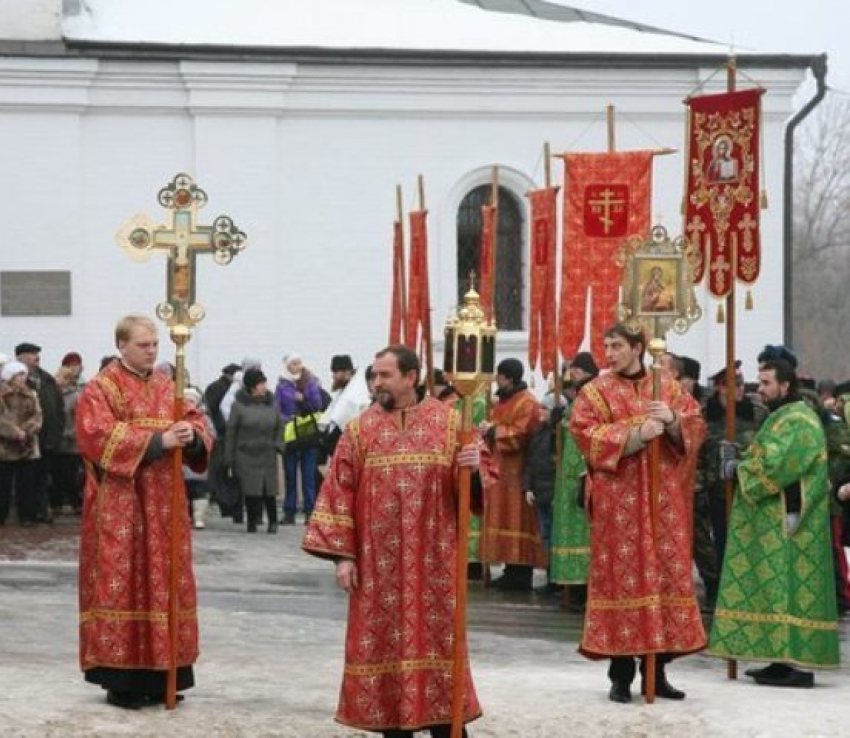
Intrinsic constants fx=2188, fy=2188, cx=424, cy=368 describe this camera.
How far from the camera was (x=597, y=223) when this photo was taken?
711 inches

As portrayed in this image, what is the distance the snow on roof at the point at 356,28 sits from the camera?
2634cm

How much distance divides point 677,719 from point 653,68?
17.4 meters

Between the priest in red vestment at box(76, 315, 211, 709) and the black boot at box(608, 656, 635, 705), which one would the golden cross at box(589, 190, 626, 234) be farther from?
the priest in red vestment at box(76, 315, 211, 709)

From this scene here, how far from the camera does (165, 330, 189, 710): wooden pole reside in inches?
399

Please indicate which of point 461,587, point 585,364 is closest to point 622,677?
point 461,587

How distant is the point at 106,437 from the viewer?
10.1m

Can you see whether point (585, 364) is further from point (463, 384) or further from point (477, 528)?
point (463, 384)

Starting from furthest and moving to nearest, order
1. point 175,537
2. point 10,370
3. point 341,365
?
point 341,365 < point 10,370 < point 175,537

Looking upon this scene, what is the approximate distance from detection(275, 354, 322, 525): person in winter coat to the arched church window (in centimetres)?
500

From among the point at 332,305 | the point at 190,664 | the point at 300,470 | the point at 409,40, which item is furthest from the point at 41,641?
the point at 409,40

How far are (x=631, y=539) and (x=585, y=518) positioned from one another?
14.3ft

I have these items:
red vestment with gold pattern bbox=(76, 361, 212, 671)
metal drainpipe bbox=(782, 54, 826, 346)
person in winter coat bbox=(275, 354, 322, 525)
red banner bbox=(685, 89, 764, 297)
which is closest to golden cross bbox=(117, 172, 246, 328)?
red vestment with gold pattern bbox=(76, 361, 212, 671)

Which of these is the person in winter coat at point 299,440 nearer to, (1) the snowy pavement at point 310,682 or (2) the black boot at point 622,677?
(1) the snowy pavement at point 310,682

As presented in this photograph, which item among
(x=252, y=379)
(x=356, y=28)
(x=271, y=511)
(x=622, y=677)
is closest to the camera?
(x=622, y=677)
